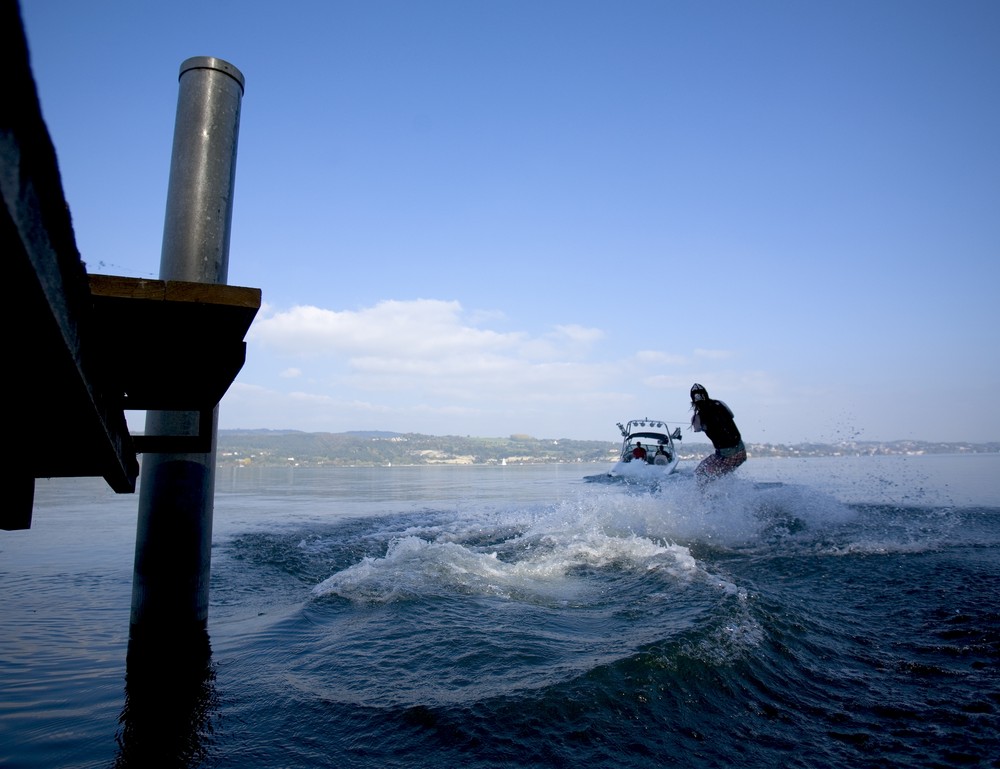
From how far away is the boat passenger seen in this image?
13688 mm

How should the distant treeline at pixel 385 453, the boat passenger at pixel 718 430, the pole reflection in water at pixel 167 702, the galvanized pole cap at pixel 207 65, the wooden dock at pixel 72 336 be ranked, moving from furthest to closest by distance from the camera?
1. the distant treeline at pixel 385 453
2. the boat passenger at pixel 718 430
3. the galvanized pole cap at pixel 207 65
4. the pole reflection in water at pixel 167 702
5. the wooden dock at pixel 72 336

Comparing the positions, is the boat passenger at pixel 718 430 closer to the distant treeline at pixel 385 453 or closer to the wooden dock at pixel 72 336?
the wooden dock at pixel 72 336

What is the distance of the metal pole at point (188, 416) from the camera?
184 inches

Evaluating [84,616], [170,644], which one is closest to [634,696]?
[170,644]

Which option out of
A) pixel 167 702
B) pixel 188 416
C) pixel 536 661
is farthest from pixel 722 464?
pixel 167 702

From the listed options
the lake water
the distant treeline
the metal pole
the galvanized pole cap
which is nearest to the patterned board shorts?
the lake water

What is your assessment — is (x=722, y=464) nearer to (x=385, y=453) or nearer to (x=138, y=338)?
(x=138, y=338)

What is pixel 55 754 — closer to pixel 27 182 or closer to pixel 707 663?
pixel 27 182

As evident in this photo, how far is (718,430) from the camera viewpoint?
13828 mm

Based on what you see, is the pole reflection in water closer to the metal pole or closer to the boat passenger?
the metal pole

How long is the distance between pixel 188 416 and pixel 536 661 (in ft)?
11.3

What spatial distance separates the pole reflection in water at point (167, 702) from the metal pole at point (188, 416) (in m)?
0.15

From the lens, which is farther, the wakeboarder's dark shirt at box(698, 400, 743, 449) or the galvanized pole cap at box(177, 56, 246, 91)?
the wakeboarder's dark shirt at box(698, 400, 743, 449)

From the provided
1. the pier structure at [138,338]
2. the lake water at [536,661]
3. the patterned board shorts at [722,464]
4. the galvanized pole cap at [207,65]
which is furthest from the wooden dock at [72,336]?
the patterned board shorts at [722,464]
